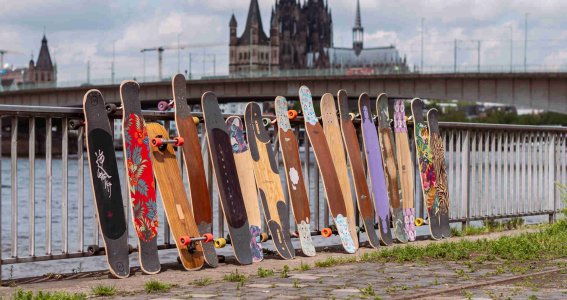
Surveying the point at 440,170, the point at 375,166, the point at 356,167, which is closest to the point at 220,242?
the point at 356,167

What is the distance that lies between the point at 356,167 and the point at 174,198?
2.69 m

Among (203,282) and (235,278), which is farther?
(235,278)

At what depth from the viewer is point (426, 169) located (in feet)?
40.1

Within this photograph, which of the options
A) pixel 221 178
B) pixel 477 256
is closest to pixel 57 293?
pixel 221 178

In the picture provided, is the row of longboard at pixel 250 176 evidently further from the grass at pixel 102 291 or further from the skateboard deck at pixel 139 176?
the grass at pixel 102 291

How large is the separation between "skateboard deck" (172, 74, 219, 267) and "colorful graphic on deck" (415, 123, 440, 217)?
342cm

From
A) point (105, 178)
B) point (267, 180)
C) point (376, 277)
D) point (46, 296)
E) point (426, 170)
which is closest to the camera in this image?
point (46, 296)

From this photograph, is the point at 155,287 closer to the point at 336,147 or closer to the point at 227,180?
the point at 227,180

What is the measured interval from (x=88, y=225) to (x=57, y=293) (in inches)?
908

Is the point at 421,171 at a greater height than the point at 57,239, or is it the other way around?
the point at 421,171

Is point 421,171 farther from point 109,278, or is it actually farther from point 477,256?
point 109,278

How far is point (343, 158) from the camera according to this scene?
11.0m

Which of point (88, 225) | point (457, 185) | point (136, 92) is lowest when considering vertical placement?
point (88, 225)

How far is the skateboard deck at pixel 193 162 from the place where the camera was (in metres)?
→ 9.21
